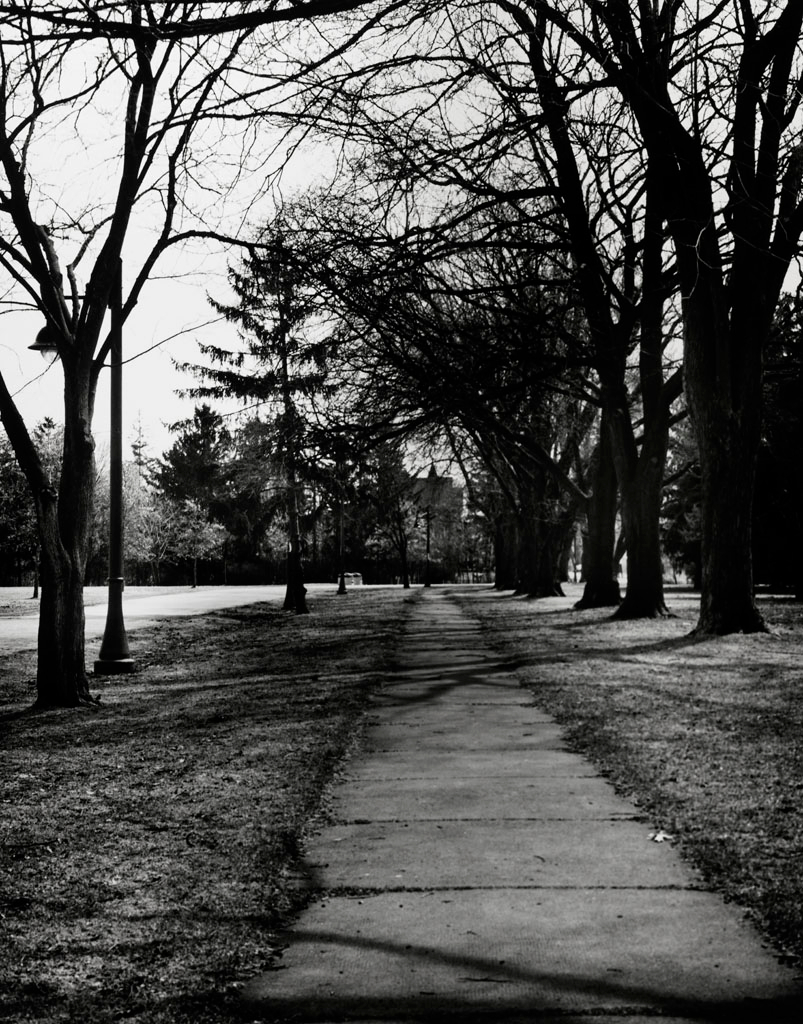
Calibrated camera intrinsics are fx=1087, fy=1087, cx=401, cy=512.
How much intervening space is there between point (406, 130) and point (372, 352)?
350 inches

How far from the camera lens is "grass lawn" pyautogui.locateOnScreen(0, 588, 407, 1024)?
3.55 meters

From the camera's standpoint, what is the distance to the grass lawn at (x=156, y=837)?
3.55 m

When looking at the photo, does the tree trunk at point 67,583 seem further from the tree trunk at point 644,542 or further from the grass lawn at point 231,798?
the tree trunk at point 644,542

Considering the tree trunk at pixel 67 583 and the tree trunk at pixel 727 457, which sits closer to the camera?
the tree trunk at pixel 67 583

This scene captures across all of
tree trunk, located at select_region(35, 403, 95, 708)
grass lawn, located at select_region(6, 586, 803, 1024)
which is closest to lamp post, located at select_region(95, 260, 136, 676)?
grass lawn, located at select_region(6, 586, 803, 1024)

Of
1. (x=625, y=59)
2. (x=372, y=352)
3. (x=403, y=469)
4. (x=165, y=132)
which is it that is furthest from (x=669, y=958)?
(x=403, y=469)

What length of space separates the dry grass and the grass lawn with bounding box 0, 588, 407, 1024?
6.02 feet

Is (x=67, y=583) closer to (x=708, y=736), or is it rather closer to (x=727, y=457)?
(x=708, y=736)

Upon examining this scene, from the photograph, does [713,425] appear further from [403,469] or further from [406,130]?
[403,469]

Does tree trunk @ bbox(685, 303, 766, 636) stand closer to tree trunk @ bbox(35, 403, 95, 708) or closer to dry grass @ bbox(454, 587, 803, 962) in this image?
dry grass @ bbox(454, 587, 803, 962)

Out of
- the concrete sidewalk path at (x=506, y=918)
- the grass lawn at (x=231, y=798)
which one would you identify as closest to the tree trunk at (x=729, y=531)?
the grass lawn at (x=231, y=798)

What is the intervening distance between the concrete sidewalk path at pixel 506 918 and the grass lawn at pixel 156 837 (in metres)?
0.25

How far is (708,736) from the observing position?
26.5 feet

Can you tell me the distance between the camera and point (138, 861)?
16.3 feet
